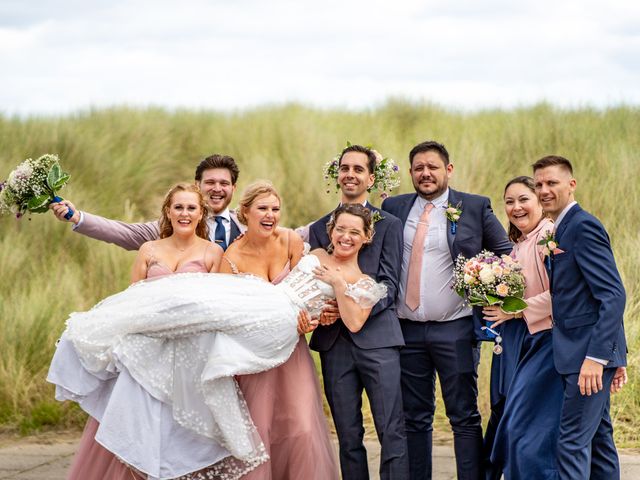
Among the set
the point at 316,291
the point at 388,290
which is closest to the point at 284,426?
the point at 316,291

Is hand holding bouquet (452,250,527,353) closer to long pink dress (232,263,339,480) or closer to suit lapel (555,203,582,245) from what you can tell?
suit lapel (555,203,582,245)

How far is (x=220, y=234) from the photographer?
5.66 metres

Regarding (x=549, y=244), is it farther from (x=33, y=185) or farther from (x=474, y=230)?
(x=33, y=185)

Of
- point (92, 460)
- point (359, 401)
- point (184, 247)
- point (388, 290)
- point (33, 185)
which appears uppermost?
point (33, 185)

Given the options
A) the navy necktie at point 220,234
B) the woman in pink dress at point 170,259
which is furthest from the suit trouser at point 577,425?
the navy necktie at point 220,234

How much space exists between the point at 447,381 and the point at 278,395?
0.93 m

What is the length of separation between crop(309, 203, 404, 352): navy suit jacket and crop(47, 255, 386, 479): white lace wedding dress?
11 centimetres

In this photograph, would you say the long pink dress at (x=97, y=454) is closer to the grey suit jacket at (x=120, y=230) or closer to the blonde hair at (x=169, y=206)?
the blonde hair at (x=169, y=206)

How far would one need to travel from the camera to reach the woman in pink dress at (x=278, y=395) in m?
5.04

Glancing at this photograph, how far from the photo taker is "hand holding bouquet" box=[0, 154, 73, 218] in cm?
546

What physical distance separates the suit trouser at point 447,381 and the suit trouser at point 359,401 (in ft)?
0.91

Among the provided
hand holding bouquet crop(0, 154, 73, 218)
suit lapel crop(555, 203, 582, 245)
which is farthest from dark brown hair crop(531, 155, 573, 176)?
hand holding bouquet crop(0, 154, 73, 218)

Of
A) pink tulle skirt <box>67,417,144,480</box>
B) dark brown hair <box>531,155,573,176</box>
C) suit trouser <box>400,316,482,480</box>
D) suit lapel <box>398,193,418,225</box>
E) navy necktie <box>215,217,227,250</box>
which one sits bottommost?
pink tulle skirt <box>67,417,144,480</box>

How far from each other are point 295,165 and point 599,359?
368 inches
